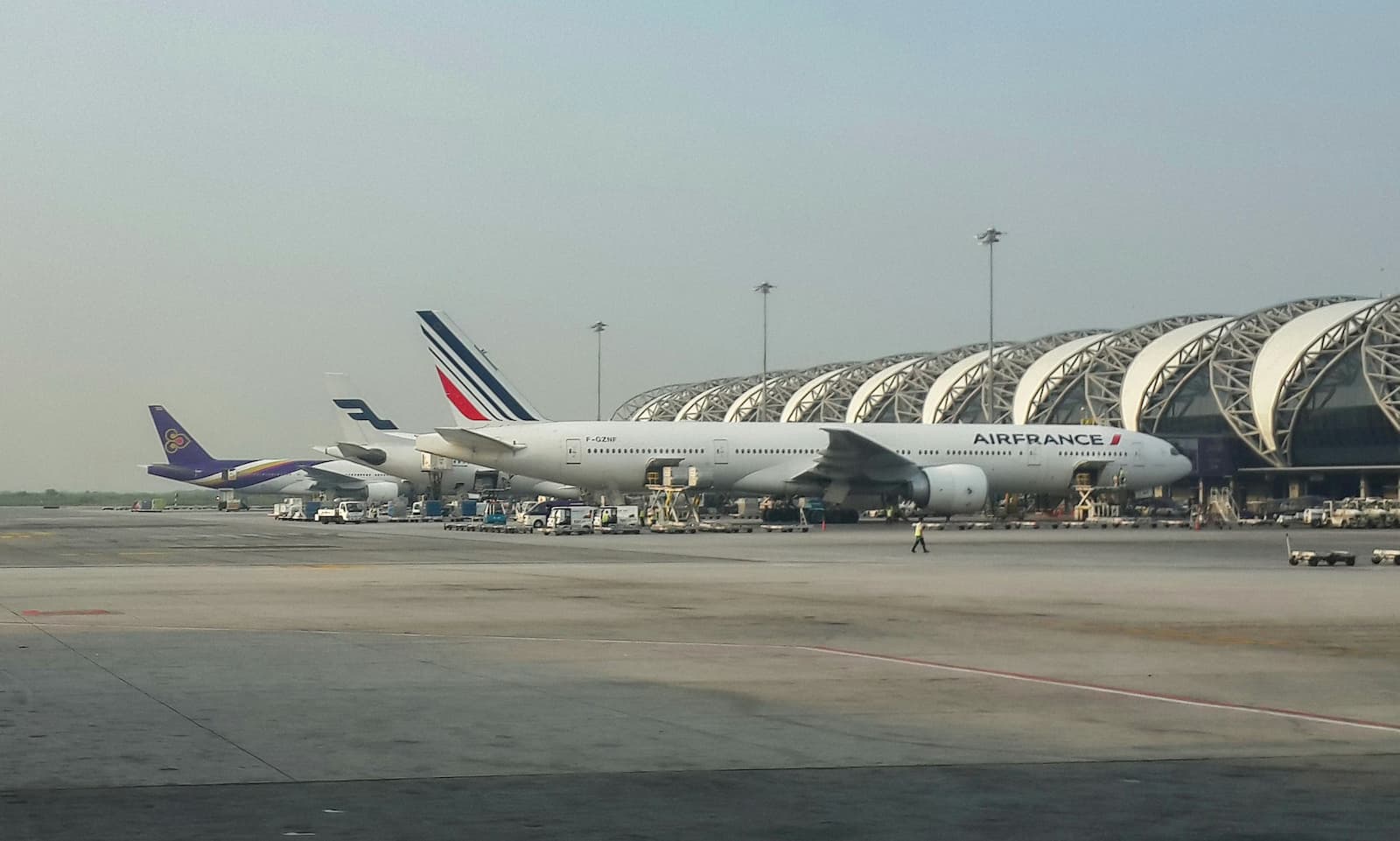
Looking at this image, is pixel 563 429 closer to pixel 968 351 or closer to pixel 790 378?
pixel 968 351

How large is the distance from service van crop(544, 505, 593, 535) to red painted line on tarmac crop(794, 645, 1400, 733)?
129 ft

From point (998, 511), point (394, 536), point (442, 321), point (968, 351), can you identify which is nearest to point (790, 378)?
point (968, 351)

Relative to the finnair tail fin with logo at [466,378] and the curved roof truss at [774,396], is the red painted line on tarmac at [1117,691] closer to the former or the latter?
the finnair tail fin with logo at [466,378]

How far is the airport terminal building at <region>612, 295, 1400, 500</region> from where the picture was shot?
84.4 m

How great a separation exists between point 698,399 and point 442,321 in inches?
3285

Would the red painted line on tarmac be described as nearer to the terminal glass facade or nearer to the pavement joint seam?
the pavement joint seam

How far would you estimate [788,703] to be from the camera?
39.5 ft

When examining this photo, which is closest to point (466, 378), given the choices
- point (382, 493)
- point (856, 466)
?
point (856, 466)

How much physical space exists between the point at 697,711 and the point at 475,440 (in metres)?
50.9

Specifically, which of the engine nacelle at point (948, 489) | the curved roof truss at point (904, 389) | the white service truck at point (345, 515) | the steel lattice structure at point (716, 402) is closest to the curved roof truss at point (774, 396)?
the steel lattice structure at point (716, 402)

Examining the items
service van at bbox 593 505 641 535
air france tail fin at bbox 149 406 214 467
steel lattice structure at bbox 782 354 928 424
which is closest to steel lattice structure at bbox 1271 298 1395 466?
steel lattice structure at bbox 782 354 928 424

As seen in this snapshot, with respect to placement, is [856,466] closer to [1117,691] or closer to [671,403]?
[1117,691]

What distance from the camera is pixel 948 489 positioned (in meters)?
62.1

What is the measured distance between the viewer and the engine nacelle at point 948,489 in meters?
62.1
